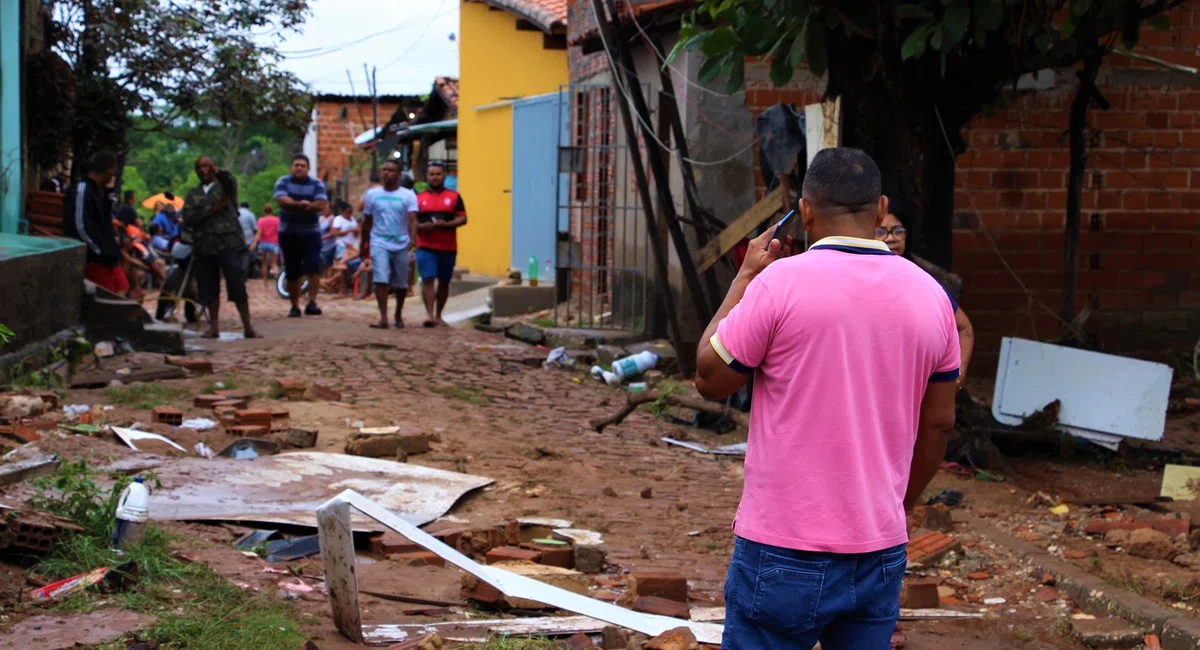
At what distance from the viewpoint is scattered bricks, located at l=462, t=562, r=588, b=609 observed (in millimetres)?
4379

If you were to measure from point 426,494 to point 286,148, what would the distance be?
4557cm

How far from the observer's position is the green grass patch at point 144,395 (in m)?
8.14

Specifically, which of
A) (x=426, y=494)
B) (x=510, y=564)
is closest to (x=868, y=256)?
(x=510, y=564)

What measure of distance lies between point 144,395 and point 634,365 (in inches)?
160

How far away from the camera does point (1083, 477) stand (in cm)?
734

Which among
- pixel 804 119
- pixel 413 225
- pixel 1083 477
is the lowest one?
pixel 1083 477

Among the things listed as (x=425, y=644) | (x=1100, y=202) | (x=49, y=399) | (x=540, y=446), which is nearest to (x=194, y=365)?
(x=49, y=399)

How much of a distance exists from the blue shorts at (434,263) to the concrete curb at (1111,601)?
27.2ft

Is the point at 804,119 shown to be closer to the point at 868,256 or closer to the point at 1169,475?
the point at 1169,475

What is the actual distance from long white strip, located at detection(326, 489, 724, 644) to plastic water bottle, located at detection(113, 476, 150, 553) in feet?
2.55

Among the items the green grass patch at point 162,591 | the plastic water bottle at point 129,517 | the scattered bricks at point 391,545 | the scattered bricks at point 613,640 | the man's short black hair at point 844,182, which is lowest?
the scattered bricks at point 391,545

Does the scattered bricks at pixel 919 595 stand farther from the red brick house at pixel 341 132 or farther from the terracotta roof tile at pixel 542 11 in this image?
the red brick house at pixel 341 132

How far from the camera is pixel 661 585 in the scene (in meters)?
4.49

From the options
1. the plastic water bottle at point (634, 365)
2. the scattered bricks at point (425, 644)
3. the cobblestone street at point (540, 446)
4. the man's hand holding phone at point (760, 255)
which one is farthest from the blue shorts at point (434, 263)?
the man's hand holding phone at point (760, 255)
